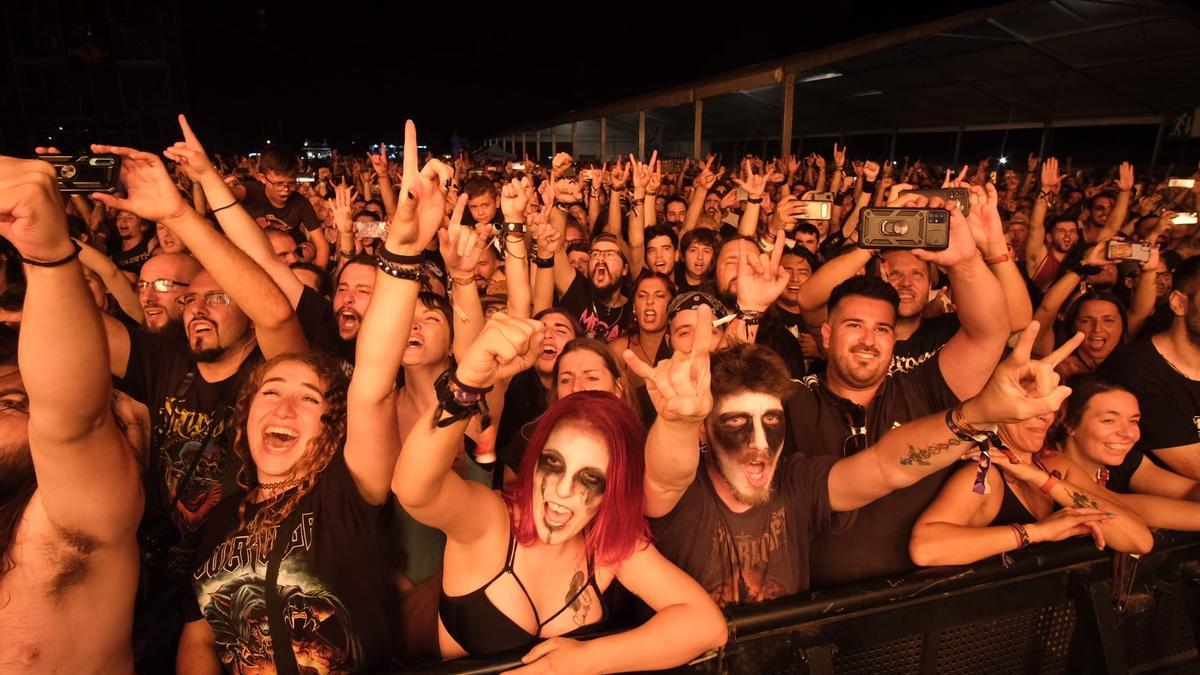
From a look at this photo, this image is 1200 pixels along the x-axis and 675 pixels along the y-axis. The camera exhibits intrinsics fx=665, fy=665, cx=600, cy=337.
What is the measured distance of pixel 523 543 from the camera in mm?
1827

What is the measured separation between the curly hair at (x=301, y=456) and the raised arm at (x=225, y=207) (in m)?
0.85

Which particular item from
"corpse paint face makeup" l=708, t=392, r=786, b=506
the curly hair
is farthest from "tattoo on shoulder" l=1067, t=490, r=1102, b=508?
the curly hair

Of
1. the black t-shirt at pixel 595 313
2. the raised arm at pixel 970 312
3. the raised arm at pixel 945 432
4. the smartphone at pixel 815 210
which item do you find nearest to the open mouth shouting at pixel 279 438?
the raised arm at pixel 945 432

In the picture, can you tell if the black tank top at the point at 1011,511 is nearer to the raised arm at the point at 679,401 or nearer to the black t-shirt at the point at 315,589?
the raised arm at the point at 679,401

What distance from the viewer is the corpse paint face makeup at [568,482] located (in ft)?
5.86

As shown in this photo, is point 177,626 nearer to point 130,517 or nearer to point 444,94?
point 130,517

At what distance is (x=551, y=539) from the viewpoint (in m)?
1.78

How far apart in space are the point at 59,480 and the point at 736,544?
5.78 ft

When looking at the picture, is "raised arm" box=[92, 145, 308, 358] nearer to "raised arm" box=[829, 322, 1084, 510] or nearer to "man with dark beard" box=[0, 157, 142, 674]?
"man with dark beard" box=[0, 157, 142, 674]

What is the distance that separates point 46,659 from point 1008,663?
2594 millimetres

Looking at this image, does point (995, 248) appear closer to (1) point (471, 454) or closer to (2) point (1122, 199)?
(1) point (471, 454)

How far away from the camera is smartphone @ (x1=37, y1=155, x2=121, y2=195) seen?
5.90 ft

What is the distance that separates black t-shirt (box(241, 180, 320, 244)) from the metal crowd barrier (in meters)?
5.09

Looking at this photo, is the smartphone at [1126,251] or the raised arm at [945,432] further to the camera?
the smartphone at [1126,251]
